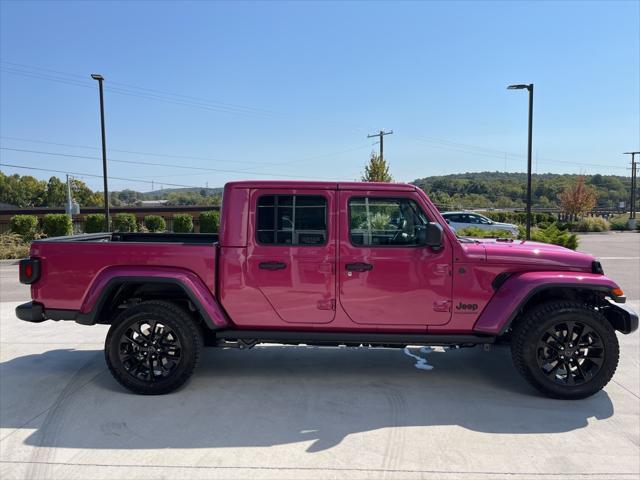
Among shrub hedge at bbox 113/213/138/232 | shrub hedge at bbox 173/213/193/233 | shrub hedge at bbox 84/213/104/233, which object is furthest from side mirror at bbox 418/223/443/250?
shrub hedge at bbox 173/213/193/233

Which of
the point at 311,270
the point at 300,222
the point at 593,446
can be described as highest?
the point at 300,222

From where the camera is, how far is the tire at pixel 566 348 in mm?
4148

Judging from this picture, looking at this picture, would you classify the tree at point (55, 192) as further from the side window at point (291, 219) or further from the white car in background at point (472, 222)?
the side window at point (291, 219)

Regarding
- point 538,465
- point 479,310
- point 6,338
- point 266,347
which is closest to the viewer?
point 538,465

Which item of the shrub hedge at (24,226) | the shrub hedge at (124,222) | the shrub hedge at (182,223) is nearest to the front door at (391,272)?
the shrub hedge at (24,226)

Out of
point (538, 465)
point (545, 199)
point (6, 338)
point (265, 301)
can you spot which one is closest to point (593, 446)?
point (538, 465)

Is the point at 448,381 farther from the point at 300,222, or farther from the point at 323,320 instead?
the point at 300,222

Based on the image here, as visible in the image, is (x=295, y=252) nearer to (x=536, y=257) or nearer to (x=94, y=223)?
(x=536, y=257)

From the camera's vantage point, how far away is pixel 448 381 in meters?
4.62

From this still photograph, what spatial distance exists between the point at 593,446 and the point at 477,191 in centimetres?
9864

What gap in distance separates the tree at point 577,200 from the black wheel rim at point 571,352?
142 ft

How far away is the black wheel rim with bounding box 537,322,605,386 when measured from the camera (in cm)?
419

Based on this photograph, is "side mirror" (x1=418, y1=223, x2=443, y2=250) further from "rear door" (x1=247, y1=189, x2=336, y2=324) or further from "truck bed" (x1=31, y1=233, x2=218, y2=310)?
"truck bed" (x1=31, y1=233, x2=218, y2=310)

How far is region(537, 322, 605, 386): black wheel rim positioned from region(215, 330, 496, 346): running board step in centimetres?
45
